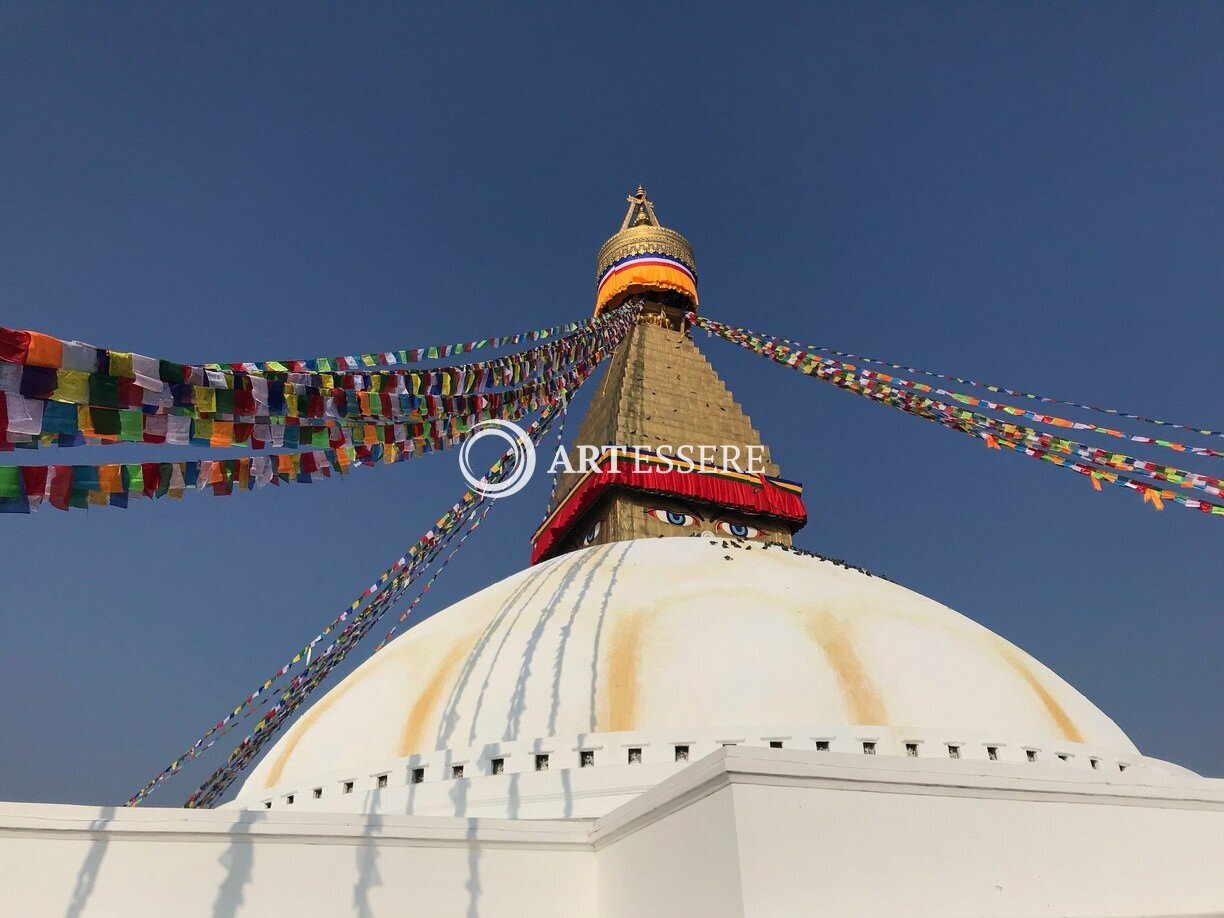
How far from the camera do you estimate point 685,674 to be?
5.98 meters

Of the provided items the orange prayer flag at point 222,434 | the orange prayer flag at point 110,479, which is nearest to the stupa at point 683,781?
the orange prayer flag at point 110,479

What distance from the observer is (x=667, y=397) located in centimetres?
1272

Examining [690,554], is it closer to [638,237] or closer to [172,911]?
[172,911]

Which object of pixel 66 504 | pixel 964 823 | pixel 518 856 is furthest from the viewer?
pixel 518 856

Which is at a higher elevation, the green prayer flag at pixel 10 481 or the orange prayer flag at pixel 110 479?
the orange prayer flag at pixel 110 479

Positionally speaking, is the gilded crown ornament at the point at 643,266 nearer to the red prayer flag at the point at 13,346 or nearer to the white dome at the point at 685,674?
the white dome at the point at 685,674

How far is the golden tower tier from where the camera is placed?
11086 mm

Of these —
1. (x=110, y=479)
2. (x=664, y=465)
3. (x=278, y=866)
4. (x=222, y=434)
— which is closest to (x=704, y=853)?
(x=278, y=866)

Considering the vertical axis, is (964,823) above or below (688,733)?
below

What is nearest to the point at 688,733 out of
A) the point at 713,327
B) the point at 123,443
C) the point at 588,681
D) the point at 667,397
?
the point at 588,681

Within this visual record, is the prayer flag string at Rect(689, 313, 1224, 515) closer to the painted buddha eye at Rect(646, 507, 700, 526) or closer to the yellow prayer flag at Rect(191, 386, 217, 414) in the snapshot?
the painted buddha eye at Rect(646, 507, 700, 526)

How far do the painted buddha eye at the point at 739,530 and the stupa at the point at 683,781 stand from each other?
2132 millimetres

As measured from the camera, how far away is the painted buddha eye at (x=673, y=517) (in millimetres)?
11130

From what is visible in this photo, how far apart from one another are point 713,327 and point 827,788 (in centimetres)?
1186
